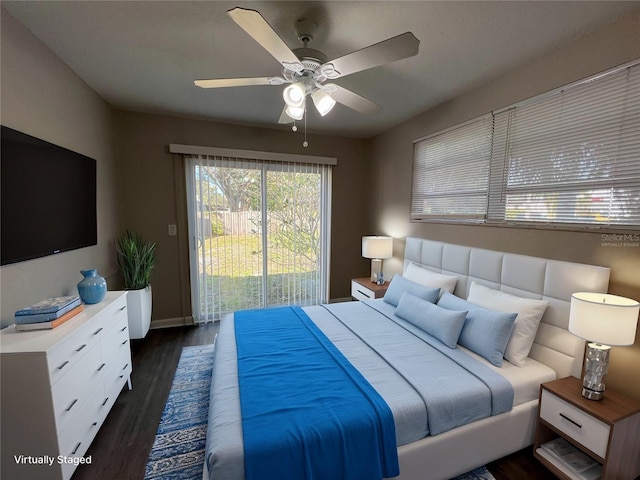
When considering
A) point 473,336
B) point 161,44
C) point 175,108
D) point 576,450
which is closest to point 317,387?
point 473,336

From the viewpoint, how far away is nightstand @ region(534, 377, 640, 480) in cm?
138

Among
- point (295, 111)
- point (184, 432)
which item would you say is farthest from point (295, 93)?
point (184, 432)

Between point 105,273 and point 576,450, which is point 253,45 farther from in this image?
point 576,450

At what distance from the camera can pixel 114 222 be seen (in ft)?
9.93

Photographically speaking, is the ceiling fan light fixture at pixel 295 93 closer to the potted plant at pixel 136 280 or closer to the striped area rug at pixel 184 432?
the striped area rug at pixel 184 432

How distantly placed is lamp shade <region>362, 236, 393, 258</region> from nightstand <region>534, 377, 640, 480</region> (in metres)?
2.10

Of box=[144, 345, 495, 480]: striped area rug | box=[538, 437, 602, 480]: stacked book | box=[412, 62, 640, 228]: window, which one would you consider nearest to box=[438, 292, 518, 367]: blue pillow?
box=[538, 437, 602, 480]: stacked book

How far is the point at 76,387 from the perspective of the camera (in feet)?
5.06

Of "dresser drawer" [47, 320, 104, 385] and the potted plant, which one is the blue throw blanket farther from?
the potted plant

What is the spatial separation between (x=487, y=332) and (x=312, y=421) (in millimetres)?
1342

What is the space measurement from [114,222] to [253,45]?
7.91 ft

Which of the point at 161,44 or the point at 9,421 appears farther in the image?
the point at 161,44

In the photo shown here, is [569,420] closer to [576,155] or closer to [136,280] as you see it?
[576,155]

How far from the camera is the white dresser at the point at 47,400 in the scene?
131 cm
